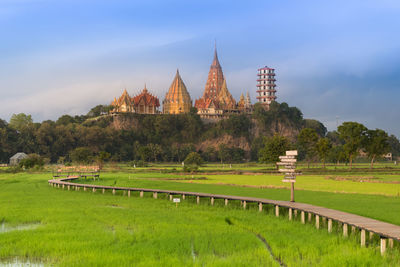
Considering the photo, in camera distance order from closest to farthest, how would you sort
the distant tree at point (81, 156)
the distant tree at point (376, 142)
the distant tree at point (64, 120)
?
1. the distant tree at point (376, 142)
2. the distant tree at point (81, 156)
3. the distant tree at point (64, 120)

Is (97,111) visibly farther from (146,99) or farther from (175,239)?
(175,239)

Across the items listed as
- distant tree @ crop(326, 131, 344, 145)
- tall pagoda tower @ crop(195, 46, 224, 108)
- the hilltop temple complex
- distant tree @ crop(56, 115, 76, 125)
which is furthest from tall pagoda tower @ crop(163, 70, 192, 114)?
distant tree @ crop(326, 131, 344, 145)

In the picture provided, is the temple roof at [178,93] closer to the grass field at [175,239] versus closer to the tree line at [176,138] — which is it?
the tree line at [176,138]

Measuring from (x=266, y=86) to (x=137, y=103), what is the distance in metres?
51.2

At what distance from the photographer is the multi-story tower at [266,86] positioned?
170875 mm

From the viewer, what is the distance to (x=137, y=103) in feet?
468

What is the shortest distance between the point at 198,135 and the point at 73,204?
374 feet

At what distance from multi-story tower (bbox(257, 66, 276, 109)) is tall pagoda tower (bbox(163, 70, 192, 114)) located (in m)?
30.6

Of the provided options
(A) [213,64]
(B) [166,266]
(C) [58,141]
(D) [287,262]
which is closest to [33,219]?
(B) [166,266]

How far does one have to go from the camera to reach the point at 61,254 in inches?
532

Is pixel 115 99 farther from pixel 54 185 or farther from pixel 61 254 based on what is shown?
pixel 61 254

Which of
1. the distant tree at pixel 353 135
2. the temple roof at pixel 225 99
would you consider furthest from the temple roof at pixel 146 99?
→ the distant tree at pixel 353 135

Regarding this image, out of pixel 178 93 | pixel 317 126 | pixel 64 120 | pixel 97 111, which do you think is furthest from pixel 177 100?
pixel 317 126

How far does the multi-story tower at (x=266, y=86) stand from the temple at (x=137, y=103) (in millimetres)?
42571
